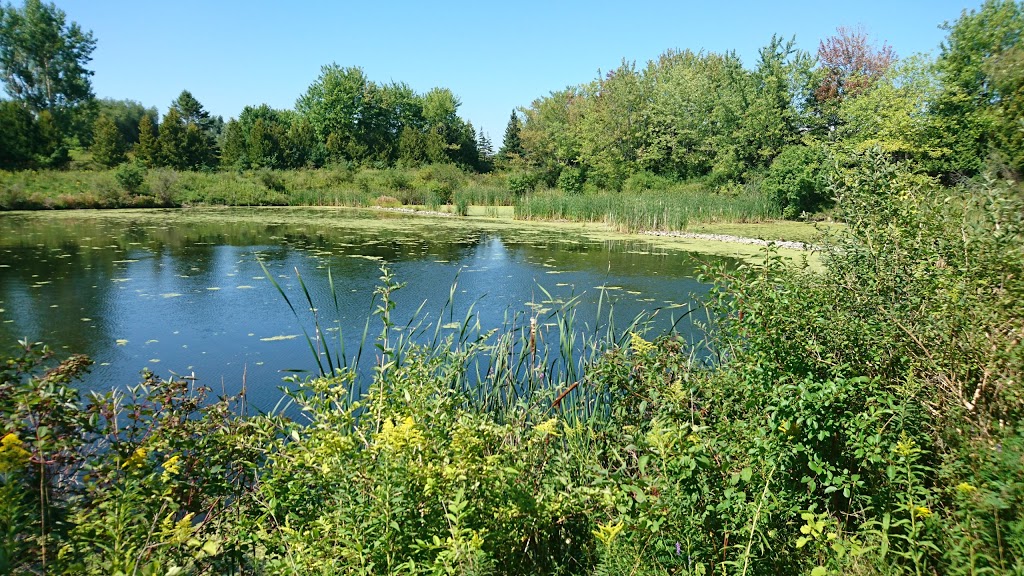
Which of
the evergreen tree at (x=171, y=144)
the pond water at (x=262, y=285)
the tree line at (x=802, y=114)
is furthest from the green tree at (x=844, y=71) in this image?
the evergreen tree at (x=171, y=144)

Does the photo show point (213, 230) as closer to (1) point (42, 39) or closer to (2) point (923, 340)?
(2) point (923, 340)

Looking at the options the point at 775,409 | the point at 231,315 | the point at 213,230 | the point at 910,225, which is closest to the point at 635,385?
the point at 775,409

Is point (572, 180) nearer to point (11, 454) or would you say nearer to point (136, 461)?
point (136, 461)

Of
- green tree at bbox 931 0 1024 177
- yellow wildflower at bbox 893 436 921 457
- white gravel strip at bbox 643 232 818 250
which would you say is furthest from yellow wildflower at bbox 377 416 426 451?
green tree at bbox 931 0 1024 177

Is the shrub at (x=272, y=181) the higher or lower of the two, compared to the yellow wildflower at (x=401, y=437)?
higher

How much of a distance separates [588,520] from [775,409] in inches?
31.6

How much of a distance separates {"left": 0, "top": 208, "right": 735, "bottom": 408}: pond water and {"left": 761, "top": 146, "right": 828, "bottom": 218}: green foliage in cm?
683

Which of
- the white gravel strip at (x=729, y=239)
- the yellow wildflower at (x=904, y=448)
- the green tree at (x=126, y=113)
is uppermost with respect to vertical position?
the green tree at (x=126, y=113)

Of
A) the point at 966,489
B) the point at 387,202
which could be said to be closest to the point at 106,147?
the point at 387,202

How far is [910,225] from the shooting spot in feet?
8.34

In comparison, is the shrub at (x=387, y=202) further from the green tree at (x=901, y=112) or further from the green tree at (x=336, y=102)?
the green tree at (x=901, y=112)

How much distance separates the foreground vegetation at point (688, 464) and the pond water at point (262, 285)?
0.76m

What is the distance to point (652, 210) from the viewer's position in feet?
55.1

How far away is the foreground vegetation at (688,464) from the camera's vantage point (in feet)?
5.23
